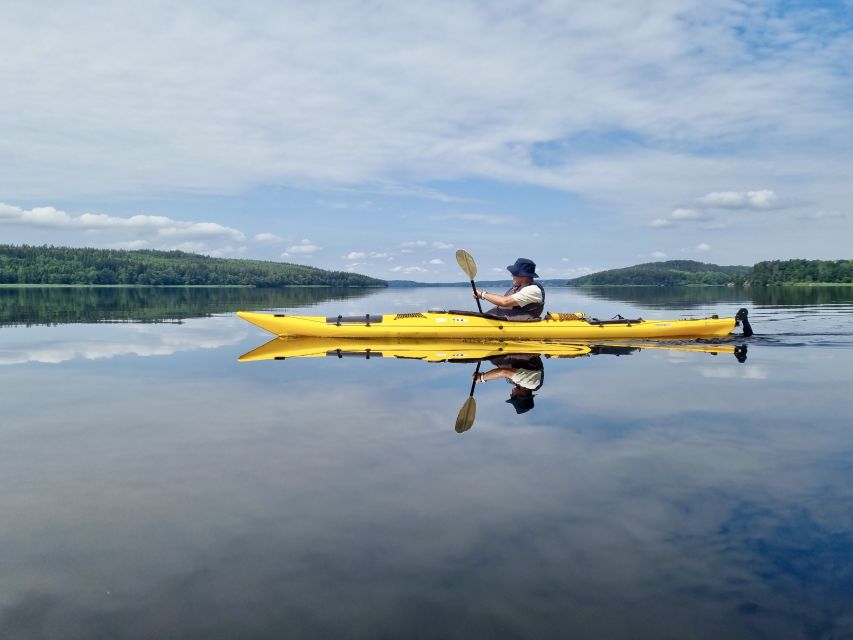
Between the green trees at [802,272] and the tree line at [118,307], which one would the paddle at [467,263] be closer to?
the tree line at [118,307]

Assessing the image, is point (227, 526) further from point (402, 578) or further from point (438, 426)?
point (438, 426)

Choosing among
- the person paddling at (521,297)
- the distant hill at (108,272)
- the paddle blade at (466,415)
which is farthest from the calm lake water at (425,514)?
the distant hill at (108,272)

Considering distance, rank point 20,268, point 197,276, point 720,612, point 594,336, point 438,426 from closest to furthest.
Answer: point 720,612 → point 438,426 → point 594,336 → point 20,268 → point 197,276

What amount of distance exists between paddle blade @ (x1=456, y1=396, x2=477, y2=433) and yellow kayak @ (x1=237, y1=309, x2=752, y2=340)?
24.5 feet

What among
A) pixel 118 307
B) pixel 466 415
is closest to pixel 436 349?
pixel 466 415

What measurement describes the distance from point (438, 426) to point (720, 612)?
4906 millimetres

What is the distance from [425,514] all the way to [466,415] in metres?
3.79

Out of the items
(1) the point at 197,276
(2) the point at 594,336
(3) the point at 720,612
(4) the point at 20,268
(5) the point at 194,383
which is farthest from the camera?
(1) the point at 197,276

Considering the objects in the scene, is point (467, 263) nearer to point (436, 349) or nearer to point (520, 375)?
point (436, 349)

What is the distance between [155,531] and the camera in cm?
481

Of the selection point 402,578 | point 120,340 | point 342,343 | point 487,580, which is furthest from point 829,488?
point 120,340

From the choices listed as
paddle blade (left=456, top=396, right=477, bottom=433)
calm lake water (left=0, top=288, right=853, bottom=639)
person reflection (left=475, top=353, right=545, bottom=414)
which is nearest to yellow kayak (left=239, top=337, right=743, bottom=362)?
person reflection (left=475, top=353, right=545, bottom=414)

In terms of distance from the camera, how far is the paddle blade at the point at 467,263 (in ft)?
62.1

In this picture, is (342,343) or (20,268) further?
(20,268)
